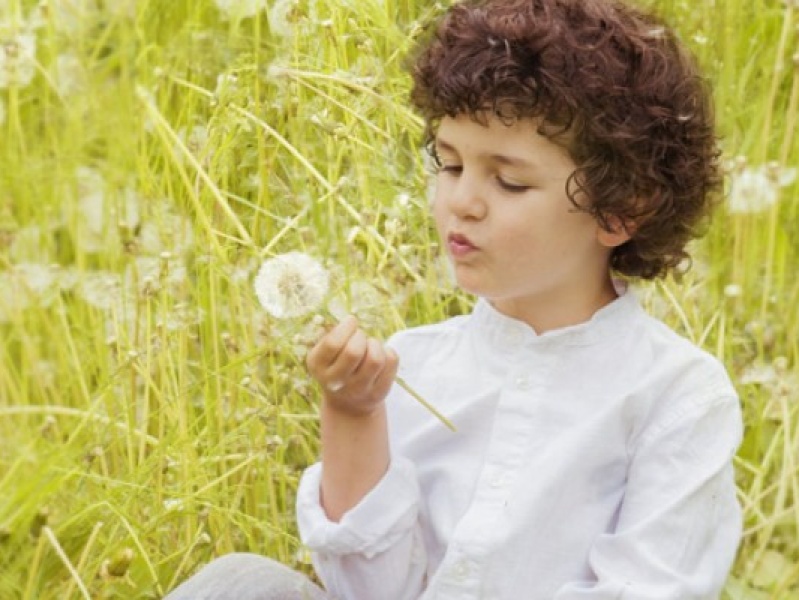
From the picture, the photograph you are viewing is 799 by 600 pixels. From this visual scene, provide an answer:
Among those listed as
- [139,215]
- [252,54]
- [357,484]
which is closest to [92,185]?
[139,215]

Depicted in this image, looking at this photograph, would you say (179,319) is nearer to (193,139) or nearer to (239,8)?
(193,139)

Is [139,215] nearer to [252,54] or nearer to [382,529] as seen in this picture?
[252,54]

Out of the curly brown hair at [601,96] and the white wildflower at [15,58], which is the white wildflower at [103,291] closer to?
the white wildflower at [15,58]

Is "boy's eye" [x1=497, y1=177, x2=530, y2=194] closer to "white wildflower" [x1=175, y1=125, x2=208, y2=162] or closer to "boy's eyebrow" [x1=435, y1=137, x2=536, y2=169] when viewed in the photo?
"boy's eyebrow" [x1=435, y1=137, x2=536, y2=169]

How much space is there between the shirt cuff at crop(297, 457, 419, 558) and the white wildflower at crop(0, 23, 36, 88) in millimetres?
736

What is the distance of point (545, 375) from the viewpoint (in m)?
1.41

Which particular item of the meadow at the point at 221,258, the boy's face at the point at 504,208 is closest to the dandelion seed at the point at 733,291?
the meadow at the point at 221,258

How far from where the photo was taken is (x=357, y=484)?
1.41 metres

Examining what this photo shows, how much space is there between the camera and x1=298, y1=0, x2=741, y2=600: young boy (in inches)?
52.7

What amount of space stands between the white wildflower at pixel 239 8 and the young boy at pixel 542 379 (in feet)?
1.80

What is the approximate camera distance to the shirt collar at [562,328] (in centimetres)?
140

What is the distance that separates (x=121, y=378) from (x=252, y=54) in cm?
37

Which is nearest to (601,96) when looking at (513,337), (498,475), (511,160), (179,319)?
(511,160)

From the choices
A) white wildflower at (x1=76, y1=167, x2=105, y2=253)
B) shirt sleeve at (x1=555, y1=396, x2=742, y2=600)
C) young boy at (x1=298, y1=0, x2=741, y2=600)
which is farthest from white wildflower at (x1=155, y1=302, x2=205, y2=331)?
shirt sleeve at (x1=555, y1=396, x2=742, y2=600)
